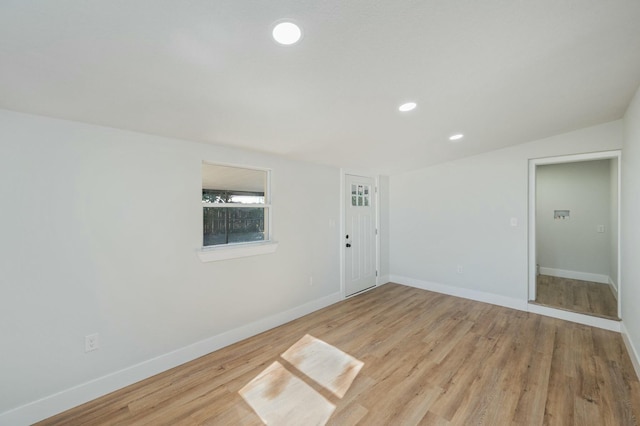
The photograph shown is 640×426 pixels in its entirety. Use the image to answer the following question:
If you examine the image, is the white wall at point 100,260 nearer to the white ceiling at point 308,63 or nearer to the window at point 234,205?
the window at point 234,205

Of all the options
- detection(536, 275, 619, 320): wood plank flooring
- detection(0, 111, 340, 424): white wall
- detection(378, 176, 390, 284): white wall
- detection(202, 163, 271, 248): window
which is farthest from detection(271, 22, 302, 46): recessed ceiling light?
detection(536, 275, 619, 320): wood plank flooring

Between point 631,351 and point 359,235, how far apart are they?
329 cm

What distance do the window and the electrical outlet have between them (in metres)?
1.11

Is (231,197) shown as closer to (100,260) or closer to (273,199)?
(273,199)

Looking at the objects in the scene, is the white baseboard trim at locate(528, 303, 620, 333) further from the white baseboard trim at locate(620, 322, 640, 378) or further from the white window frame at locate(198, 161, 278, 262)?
the white window frame at locate(198, 161, 278, 262)

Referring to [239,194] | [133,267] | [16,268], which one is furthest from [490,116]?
[16,268]

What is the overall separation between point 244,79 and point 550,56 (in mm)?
2076

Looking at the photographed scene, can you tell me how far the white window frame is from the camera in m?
2.74

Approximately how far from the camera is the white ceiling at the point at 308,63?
1.21 meters

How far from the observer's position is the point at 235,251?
2941mm

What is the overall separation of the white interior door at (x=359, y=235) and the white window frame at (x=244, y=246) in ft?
4.87

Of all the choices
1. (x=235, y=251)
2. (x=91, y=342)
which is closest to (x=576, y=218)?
(x=235, y=251)

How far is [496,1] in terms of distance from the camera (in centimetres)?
129

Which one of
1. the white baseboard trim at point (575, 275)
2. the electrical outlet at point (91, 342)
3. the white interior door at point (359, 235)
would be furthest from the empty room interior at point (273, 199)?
the white baseboard trim at point (575, 275)
